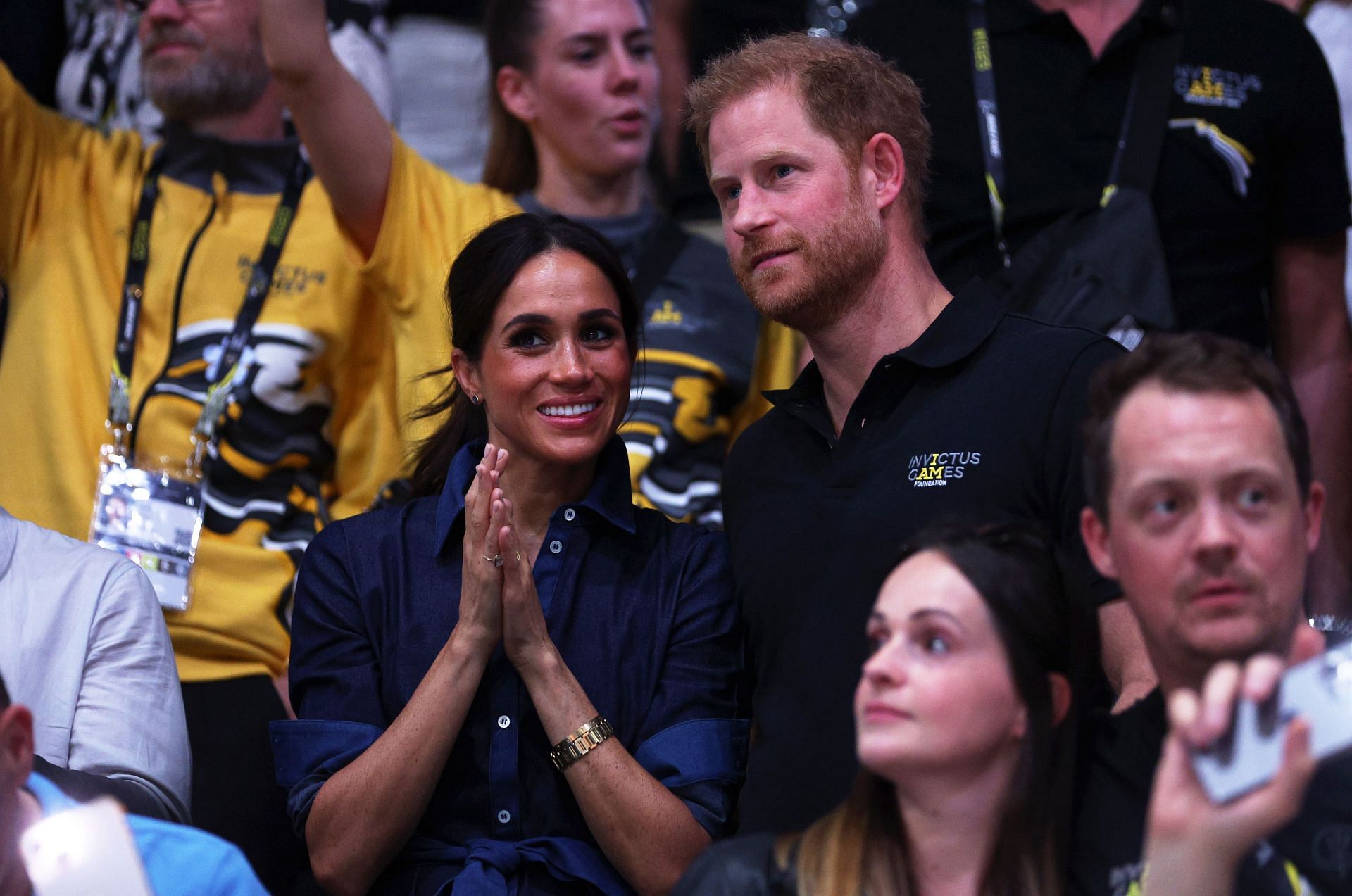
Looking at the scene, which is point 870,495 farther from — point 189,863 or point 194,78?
point 194,78

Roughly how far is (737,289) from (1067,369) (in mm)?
1140

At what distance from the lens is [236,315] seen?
3.02 metres

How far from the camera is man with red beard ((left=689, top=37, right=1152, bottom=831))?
1.89 m

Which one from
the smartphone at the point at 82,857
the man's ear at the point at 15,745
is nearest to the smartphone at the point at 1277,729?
the smartphone at the point at 82,857

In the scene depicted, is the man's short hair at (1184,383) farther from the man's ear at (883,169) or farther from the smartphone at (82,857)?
the smartphone at (82,857)

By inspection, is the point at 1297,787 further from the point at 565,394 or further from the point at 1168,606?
the point at 565,394

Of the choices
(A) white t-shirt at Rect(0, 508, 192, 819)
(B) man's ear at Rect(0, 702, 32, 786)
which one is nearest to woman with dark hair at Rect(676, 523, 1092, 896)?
(B) man's ear at Rect(0, 702, 32, 786)

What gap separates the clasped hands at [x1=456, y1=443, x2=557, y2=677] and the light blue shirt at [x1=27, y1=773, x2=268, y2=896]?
0.43m

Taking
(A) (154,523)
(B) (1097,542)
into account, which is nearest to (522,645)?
(B) (1097,542)

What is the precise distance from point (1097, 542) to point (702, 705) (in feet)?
2.10

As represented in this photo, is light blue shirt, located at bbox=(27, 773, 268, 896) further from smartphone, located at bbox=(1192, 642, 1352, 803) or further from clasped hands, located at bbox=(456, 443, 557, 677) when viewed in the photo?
smartphone, located at bbox=(1192, 642, 1352, 803)

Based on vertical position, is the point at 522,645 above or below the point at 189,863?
above

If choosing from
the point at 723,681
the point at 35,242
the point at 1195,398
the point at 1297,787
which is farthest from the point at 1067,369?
the point at 35,242

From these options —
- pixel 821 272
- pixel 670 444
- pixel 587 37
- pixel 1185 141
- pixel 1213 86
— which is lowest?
pixel 670 444
